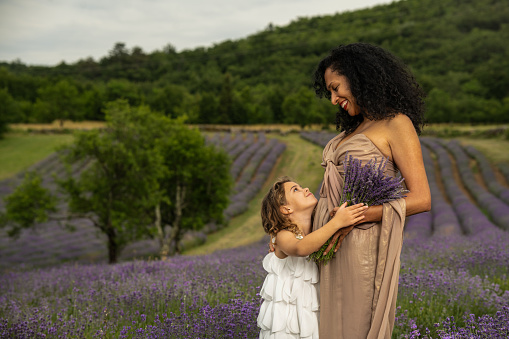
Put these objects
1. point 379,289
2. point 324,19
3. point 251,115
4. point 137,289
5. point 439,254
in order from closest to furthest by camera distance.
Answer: point 379,289 < point 137,289 < point 439,254 < point 251,115 < point 324,19

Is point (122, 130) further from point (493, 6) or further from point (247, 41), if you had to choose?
point (493, 6)

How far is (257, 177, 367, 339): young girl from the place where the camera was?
2.50 metres

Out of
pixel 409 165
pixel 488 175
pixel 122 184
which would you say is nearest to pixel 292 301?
pixel 409 165

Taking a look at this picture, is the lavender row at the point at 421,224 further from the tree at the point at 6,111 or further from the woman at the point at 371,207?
the tree at the point at 6,111

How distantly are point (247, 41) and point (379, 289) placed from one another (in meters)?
94.5

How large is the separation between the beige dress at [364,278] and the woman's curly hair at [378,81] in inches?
11.1

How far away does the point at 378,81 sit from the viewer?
8.36ft

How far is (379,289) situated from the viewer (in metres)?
2.39

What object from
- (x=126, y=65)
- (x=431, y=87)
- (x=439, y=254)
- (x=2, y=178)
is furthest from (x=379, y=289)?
(x=126, y=65)

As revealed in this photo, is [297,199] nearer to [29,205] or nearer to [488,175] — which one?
[29,205]

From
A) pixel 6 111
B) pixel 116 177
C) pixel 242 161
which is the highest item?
pixel 6 111

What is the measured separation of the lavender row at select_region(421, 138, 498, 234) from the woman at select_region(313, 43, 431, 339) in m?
9.72

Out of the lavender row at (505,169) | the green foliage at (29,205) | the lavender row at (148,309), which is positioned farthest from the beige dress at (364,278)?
the lavender row at (505,169)

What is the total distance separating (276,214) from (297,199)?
0.15 meters
